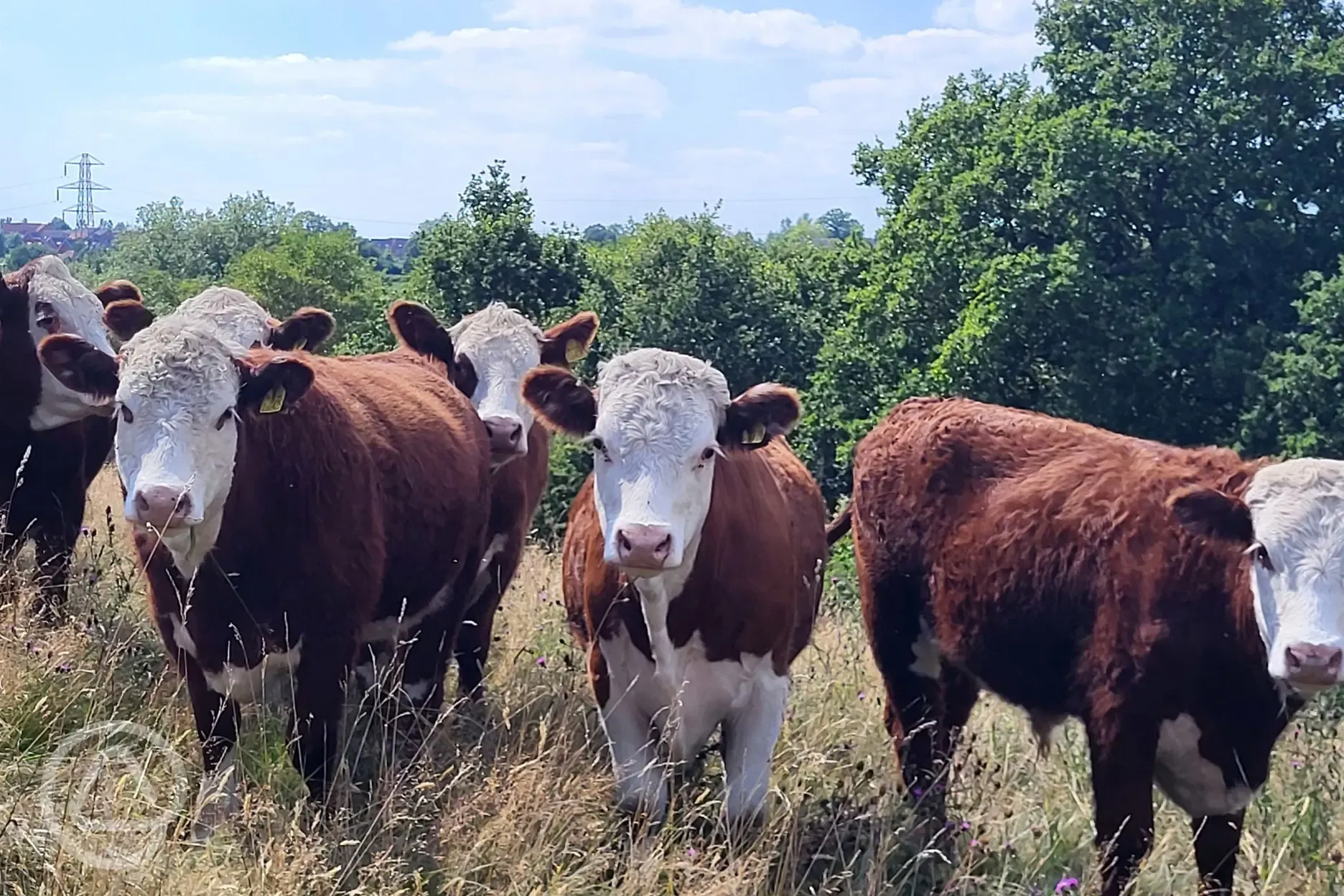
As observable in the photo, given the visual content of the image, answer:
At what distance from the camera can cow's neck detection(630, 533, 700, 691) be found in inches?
172

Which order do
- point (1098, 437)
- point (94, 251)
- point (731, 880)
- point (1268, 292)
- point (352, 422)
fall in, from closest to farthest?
point (731, 880) < point (352, 422) < point (1098, 437) < point (1268, 292) < point (94, 251)

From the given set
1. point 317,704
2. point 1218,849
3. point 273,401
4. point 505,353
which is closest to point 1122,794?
point 1218,849

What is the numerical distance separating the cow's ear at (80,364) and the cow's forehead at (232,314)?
195 centimetres

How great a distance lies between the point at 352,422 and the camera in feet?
15.9

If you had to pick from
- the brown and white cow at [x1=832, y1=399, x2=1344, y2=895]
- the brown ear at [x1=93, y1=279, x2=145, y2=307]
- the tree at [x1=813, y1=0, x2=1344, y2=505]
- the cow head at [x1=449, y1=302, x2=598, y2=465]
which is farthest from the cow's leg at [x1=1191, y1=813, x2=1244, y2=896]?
the tree at [x1=813, y1=0, x2=1344, y2=505]

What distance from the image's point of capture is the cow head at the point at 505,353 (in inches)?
278

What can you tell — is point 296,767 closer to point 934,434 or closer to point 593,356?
point 934,434

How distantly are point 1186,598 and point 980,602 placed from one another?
94cm

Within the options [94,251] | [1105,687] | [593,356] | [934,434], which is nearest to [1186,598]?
[1105,687]

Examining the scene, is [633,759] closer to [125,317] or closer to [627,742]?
[627,742]

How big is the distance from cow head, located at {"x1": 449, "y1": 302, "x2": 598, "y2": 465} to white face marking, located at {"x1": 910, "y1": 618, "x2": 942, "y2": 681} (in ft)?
7.13

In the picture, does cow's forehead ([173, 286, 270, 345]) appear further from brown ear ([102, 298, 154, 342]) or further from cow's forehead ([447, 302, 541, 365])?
cow's forehead ([447, 302, 541, 365])

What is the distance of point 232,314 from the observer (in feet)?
22.3

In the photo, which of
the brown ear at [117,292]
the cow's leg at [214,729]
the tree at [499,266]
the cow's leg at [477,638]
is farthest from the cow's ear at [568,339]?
the tree at [499,266]
